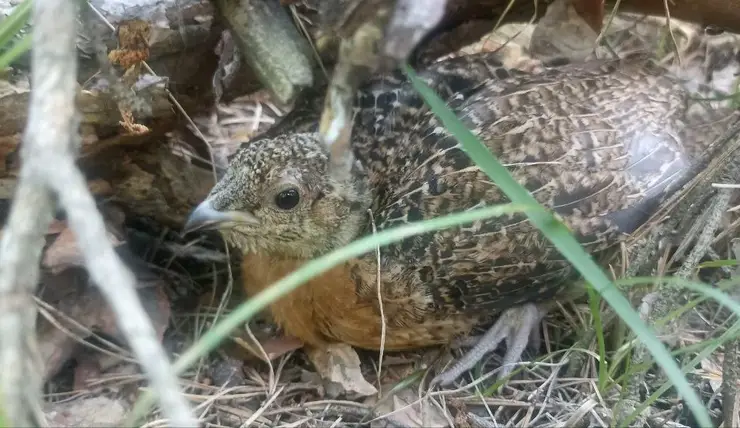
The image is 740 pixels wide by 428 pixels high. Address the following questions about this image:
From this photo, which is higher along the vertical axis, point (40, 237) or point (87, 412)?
point (40, 237)

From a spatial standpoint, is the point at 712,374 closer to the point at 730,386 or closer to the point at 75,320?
the point at 730,386

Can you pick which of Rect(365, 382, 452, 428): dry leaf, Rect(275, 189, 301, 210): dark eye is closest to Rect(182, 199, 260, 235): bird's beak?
Rect(275, 189, 301, 210): dark eye

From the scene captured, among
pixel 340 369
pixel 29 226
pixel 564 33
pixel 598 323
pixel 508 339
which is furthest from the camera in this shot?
pixel 564 33

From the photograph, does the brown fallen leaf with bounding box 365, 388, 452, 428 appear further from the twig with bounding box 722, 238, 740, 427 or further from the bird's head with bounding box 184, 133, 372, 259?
the twig with bounding box 722, 238, 740, 427

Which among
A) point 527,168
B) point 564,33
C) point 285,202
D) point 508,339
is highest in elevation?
point 285,202

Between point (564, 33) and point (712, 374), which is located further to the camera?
point (564, 33)

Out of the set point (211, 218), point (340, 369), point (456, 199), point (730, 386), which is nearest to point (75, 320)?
point (211, 218)
